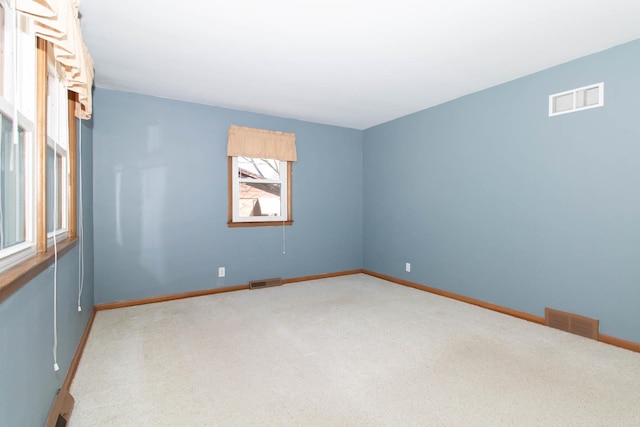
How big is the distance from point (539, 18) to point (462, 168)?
1786 mm

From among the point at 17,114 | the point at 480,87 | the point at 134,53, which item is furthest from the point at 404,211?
the point at 17,114

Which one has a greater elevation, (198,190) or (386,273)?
(198,190)

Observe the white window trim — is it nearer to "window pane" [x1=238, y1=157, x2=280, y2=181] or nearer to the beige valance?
"window pane" [x1=238, y1=157, x2=280, y2=181]

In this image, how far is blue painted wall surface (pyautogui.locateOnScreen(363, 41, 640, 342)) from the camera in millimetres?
2504

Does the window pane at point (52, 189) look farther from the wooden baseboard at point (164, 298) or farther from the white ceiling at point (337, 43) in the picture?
the wooden baseboard at point (164, 298)

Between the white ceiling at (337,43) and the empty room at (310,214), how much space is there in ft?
0.08

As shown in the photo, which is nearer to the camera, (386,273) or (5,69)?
(5,69)

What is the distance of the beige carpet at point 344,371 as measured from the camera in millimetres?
1670

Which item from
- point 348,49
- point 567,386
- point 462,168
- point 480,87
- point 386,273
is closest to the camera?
point 567,386

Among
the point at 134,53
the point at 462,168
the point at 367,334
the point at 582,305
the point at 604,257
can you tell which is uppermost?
the point at 134,53

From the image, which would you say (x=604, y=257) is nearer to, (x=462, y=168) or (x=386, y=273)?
(x=462, y=168)

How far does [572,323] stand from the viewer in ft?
9.04

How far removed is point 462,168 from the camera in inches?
147

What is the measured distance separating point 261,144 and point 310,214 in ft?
4.19
